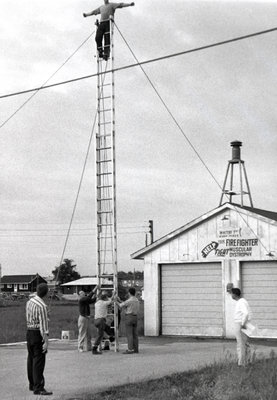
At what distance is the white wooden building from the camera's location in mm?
23578

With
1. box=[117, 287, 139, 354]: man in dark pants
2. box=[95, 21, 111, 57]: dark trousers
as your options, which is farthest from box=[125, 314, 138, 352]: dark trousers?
box=[95, 21, 111, 57]: dark trousers

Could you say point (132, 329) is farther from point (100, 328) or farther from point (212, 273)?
point (212, 273)

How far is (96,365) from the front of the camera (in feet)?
52.6

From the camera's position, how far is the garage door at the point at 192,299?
966 inches

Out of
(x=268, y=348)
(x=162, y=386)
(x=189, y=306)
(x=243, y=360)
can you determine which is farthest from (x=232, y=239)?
(x=162, y=386)

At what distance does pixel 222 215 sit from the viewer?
2480 cm

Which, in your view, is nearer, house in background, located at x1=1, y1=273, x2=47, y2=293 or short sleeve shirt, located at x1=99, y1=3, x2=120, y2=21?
short sleeve shirt, located at x1=99, y1=3, x2=120, y2=21

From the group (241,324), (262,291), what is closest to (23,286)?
(262,291)

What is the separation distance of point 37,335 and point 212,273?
43.7ft

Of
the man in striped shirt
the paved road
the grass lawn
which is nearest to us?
the grass lawn

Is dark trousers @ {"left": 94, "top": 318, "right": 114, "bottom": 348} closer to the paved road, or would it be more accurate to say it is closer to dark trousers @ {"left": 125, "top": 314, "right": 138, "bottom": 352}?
the paved road

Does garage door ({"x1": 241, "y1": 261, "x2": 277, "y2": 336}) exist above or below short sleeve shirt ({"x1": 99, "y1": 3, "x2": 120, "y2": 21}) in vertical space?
below

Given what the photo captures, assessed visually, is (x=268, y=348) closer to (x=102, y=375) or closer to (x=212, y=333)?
(x=212, y=333)

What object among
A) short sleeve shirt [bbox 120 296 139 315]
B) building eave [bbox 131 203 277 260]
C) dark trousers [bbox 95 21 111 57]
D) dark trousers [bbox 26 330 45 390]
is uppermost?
dark trousers [bbox 95 21 111 57]
